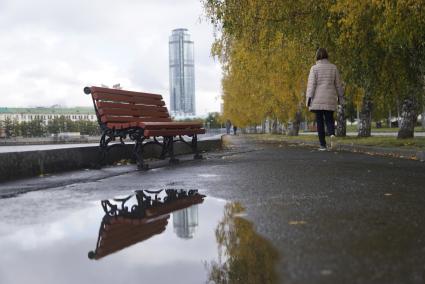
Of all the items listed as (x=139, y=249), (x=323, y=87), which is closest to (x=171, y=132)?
(x=323, y=87)

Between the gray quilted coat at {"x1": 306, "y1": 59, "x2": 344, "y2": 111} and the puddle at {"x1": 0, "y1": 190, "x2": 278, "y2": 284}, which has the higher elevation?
the gray quilted coat at {"x1": 306, "y1": 59, "x2": 344, "y2": 111}

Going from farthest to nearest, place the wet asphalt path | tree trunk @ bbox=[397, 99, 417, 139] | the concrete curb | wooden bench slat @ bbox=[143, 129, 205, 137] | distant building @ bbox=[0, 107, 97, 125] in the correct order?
distant building @ bbox=[0, 107, 97, 125] < tree trunk @ bbox=[397, 99, 417, 139] < wooden bench slat @ bbox=[143, 129, 205, 137] < the concrete curb < the wet asphalt path

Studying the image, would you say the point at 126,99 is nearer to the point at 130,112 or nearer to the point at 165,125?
the point at 130,112

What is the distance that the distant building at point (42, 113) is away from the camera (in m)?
170

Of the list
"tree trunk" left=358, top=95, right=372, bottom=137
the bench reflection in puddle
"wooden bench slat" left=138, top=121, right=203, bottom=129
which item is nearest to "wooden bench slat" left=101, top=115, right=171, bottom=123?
"wooden bench slat" left=138, top=121, right=203, bottom=129

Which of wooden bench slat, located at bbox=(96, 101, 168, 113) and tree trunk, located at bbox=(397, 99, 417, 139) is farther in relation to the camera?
tree trunk, located at bbox=(397, 99, 417, 139)

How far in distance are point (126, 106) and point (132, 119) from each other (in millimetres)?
269

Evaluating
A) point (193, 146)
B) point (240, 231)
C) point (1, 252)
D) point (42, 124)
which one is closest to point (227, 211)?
point (240, 231)

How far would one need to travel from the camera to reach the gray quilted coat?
10.5m

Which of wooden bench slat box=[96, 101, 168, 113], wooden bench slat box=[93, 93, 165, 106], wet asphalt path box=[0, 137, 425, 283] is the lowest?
wet asphalt path box=[0, 137, 425, 283]

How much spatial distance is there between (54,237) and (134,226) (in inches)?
23.6

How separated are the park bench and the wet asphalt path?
2.09 ft

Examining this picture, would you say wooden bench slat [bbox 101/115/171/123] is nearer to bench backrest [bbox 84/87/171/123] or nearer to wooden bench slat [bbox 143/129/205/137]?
bench backrest [bbox 84/87/171/123]

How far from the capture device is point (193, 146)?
35.6 ft
